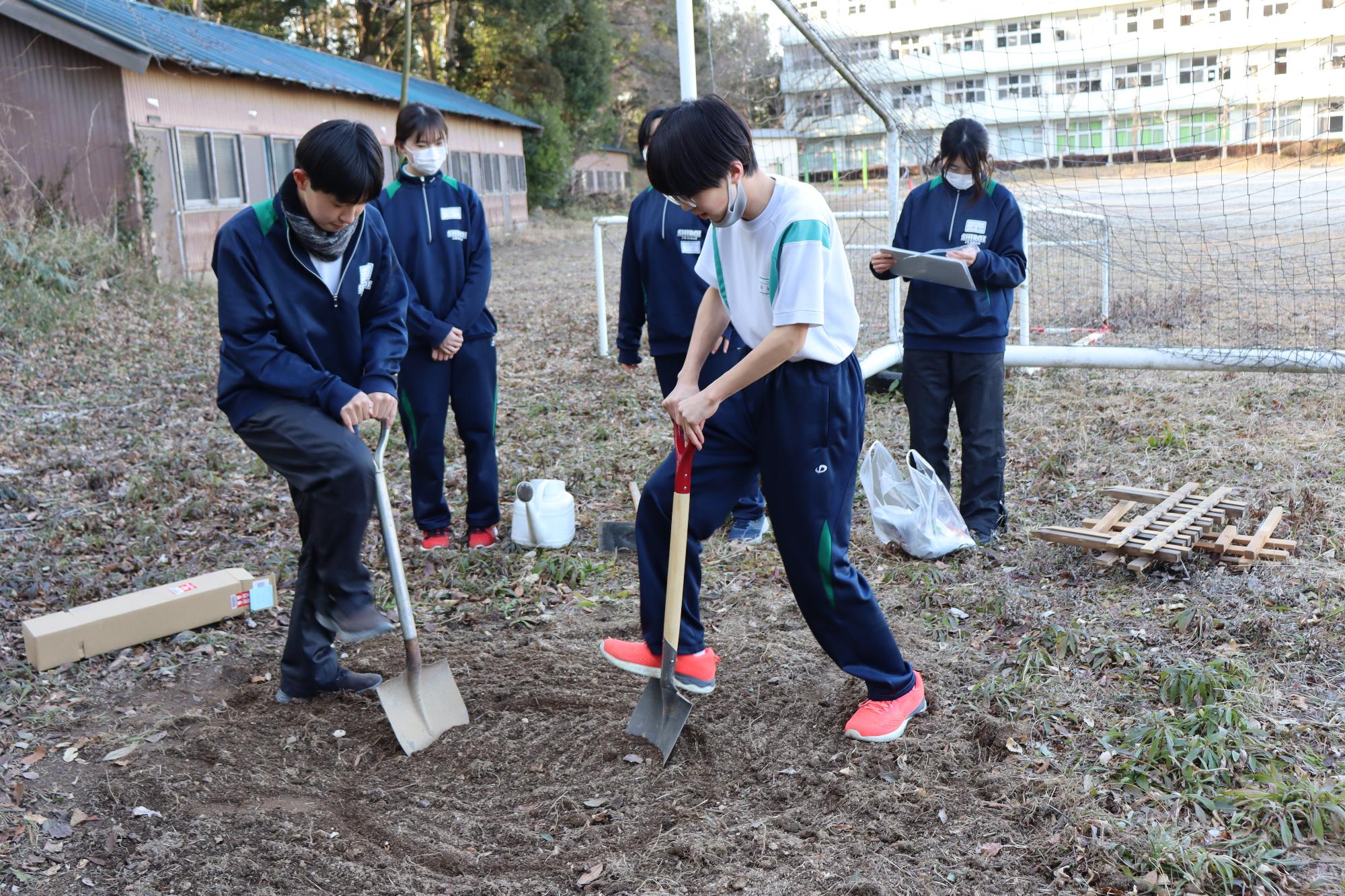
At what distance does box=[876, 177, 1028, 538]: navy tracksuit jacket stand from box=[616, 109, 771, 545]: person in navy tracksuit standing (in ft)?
2.85

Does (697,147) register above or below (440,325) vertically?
above

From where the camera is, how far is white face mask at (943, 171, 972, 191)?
15.4ft

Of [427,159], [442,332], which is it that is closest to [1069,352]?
[442,332]

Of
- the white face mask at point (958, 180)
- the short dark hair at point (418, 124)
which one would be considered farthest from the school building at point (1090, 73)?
the short dark hair at point (418, 124)

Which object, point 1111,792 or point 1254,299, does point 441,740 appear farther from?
point 1254,299

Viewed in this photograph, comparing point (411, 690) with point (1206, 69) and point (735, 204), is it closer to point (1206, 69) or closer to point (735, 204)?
point (735, 204)

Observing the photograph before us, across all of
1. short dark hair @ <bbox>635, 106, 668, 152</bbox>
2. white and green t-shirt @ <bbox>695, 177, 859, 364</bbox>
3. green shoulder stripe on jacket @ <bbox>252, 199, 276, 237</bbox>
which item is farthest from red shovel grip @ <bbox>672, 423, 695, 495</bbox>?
short dark hair @ <bbox>635, 106, 668, 152</bbox>

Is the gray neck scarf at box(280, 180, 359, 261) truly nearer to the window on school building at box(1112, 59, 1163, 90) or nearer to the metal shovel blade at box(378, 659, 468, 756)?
the metal shovel blade at box(378, 659, 468, 756)

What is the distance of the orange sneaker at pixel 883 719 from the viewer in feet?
10.4

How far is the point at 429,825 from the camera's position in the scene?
9.64 ft

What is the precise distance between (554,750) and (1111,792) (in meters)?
1.59

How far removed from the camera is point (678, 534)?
3.01 meters

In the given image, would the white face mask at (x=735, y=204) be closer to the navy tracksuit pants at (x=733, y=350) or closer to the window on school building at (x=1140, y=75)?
the navy tracksuit pants at (x=733, y=350)

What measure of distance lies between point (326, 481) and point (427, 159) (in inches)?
80.7
